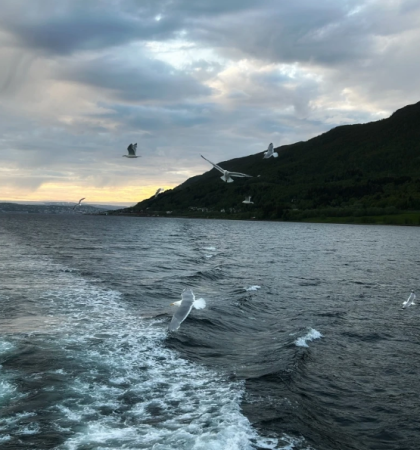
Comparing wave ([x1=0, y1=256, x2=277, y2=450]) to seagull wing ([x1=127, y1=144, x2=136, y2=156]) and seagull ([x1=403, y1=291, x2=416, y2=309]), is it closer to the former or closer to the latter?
seagull wing ([x1=127, y1=144, x2=136, y2=156])

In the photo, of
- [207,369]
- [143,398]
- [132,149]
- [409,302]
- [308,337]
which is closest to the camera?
[143,398]

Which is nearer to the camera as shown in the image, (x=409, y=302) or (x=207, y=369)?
(x=207, y=369)

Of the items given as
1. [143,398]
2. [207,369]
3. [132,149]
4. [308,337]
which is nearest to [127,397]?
[143,398]

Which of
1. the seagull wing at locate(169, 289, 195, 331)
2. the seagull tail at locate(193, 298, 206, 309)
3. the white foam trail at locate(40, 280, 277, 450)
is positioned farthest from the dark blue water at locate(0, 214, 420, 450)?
the seagull tail at locate(193, 298, 206, 309)

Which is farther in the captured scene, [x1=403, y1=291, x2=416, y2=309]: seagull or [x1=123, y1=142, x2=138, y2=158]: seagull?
[x1=403, y1=291, x2=416, y2=309]: seagull

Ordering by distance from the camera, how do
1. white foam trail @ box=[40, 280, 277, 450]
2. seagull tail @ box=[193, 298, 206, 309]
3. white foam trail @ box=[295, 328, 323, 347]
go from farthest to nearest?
seagull tail @ box=[193, 298, 206, 309] → white foam trail @ box=[295, 328, 323, 347] → white foam trail @ box=[40, 280, 277, 450]

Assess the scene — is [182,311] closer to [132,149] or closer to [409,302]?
[132,149]

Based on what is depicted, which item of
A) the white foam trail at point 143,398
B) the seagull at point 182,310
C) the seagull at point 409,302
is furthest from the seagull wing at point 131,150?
the seagull at point 409,302
